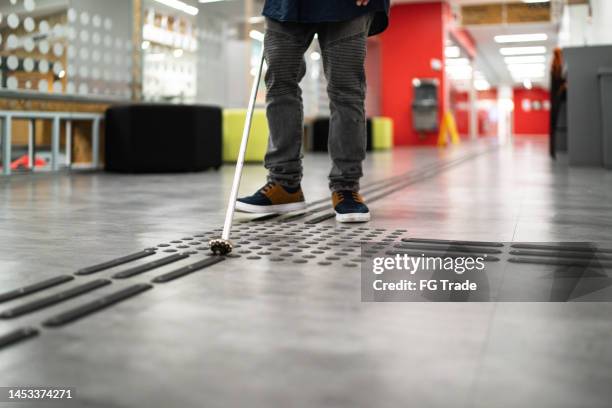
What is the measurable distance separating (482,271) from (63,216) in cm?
156

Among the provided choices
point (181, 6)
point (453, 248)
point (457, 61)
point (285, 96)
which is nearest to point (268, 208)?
point (285, 96)

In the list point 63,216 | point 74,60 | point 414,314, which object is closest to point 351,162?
point 63,216

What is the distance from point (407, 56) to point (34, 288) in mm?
13872

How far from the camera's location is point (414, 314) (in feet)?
3.32

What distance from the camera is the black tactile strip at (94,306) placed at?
0.95 meters

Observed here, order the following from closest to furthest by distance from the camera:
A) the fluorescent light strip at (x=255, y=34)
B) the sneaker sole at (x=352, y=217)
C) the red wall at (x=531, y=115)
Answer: the sneaker sole at (x=352, y=217) < the fluorescent light strip at (x=255, y=34) < the red wall at (x=531, y=115)

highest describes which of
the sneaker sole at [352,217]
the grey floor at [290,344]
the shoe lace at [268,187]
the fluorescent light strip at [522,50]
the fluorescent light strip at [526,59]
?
the fluorescent light strip at [526,59]

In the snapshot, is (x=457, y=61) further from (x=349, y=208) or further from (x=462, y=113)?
(x=349, y=208)

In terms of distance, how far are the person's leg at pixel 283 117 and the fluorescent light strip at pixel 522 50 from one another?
18263 mm

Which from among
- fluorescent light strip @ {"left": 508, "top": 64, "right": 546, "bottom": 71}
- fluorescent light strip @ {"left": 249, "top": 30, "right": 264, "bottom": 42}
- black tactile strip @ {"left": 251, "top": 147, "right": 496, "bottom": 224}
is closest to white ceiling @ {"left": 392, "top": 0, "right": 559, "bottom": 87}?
fluorescent light strip @ {"left": 508, "top": 64, "right": 546, "bottom": 71}

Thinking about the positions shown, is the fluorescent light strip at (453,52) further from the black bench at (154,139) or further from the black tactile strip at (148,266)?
the black tactile strip at (148,266)

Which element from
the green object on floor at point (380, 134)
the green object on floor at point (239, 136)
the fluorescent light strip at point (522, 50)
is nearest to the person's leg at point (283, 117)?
the green object on floor at point (239, 136)

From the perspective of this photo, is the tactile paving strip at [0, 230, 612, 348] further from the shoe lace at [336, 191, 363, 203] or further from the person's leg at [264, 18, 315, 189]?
the person's leg at [264, 18, 315, 189]

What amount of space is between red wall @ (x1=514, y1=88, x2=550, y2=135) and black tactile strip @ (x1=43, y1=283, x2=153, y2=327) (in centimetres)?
3388
